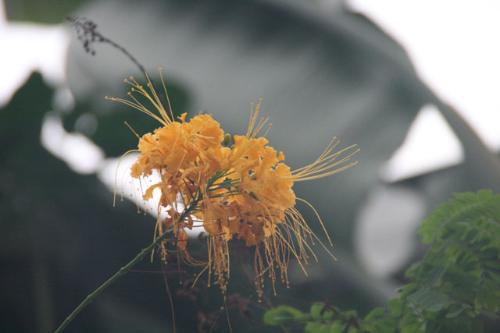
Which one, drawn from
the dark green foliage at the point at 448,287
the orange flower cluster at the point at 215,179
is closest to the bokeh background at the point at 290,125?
the dark green foliage at the point at 448,287

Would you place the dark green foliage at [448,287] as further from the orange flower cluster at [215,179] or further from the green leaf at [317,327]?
the orange flower cluster at [215,179]

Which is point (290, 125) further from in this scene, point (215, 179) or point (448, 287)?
point (215, 179)

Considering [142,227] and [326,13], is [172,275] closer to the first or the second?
[142,227]

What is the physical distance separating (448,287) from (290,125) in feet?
4.28

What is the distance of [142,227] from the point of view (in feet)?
5.64

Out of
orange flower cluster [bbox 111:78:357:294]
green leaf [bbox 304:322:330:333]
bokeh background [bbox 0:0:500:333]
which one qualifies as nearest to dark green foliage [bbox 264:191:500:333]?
green leaf [bbox 304:322:330:333]

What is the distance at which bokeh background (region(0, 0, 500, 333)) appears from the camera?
1856 mm

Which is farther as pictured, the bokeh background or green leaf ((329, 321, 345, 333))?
the bokeh background

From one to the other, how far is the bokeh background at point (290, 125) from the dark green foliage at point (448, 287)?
82 centimetres

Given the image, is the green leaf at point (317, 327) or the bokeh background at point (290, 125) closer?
the green leaf at point (317, 327)

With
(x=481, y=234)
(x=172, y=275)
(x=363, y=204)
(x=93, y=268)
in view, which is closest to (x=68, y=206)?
(x=93, y=268)

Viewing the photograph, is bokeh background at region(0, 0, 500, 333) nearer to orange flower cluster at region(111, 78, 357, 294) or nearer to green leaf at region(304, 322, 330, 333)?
green leaf at region(304, 322, 330, 333)

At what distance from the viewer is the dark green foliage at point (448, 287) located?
84cm

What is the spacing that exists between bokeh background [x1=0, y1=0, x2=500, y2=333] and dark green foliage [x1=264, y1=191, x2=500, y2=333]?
824 mm
